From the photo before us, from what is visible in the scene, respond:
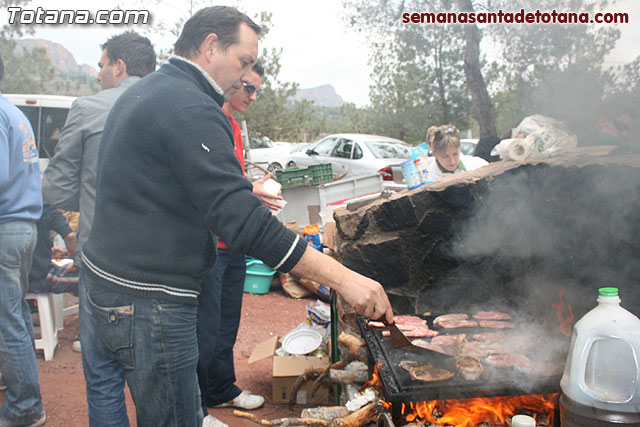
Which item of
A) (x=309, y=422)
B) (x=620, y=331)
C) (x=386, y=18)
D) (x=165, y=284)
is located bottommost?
(x=309, y=422)

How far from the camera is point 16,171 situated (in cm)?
281

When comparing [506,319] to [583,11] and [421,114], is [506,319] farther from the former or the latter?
[421,114]

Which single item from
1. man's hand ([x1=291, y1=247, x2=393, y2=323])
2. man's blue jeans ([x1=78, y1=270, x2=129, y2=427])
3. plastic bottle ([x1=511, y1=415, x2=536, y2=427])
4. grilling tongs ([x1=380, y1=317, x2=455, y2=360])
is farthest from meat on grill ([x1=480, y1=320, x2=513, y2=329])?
man's blue jeans ([x1=78, y1=270, x2=129, y2=427])

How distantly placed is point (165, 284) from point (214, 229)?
307 mm

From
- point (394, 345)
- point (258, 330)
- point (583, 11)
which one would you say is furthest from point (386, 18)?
point (394, 345)

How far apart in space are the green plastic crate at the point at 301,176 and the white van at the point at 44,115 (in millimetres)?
3530

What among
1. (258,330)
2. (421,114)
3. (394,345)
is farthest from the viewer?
(421,114)

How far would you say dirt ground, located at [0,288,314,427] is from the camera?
3361 millimetres

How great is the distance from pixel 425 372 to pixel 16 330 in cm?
254

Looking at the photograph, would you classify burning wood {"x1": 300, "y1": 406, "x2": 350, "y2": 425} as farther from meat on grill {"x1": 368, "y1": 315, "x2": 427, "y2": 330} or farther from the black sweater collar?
the black sweater collar

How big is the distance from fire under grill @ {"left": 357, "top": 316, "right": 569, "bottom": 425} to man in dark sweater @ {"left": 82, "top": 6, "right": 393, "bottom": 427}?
37 cm

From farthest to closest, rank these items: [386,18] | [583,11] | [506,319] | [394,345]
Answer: [386,18]
[583,11]
[506,319]
[394,345]

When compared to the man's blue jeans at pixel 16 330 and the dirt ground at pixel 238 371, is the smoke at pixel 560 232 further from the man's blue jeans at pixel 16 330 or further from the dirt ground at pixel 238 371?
the man's blue jeans at pixel 16 330

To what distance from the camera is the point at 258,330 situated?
5.28m
